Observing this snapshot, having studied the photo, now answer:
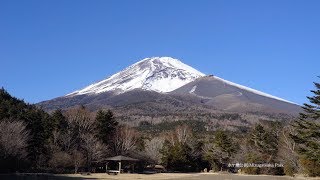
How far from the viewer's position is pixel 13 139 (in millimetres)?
46875

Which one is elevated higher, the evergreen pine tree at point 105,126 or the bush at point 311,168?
the evergreen pine tree at point 105,126

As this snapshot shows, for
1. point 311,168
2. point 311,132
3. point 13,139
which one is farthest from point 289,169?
point 13,139

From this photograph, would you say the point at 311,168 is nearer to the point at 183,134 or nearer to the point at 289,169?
the point at 289,169

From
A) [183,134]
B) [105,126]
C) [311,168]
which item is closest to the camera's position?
[311,168]

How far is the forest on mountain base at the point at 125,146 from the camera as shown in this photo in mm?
46281

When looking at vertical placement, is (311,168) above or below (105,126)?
below

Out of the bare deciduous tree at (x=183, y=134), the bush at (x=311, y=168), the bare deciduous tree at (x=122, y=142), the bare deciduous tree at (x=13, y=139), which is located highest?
the bare deciduous tree at (x=183, y=134)

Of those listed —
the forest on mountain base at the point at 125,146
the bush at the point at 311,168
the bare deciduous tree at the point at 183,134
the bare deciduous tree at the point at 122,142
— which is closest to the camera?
the forest on mountain base at the point at 125,146

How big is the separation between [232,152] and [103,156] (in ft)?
71.9

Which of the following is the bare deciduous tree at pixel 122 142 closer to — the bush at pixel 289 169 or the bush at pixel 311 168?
the bush at pixel 289 169

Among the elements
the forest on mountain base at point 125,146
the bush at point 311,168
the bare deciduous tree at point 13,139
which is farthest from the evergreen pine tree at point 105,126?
the bush at point 311,168

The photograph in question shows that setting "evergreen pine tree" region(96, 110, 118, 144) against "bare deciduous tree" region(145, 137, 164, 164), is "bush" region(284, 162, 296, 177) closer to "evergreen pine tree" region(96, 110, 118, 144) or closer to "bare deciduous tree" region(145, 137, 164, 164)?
"bare deciduous tree" region(145, 137, 164, 164)

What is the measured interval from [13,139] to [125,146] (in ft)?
87.3

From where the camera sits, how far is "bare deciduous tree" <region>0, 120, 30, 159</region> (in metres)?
45.6
